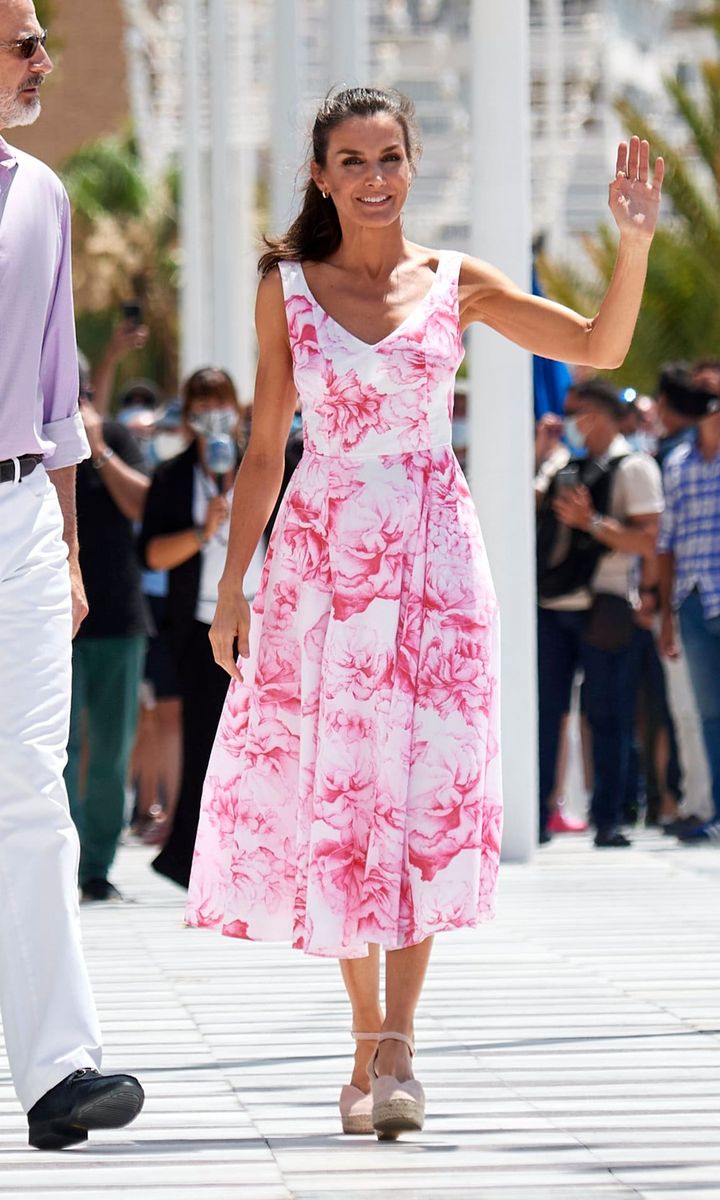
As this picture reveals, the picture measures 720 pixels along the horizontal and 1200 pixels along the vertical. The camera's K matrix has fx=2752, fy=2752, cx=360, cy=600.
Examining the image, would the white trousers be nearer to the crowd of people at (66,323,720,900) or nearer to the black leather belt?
the black leather belt

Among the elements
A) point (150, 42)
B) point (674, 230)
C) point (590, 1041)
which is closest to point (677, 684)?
point (590, 1041)

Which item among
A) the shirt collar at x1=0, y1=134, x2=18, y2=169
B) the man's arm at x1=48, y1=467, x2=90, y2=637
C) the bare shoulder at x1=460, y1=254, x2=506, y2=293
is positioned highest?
the shirt collar at x1=0, y1=134, x2=18, y2=169

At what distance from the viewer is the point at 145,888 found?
10.5m

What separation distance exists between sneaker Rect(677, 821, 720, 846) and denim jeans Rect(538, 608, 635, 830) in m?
0.31

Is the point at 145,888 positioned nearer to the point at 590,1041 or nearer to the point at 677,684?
the point at 677,684

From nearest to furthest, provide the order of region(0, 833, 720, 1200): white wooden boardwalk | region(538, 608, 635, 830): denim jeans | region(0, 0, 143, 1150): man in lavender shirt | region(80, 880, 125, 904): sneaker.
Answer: region(0, 833, 720, 1200): white wooden boardwalk, region(0, 0, 143, 1150): man in lavender shirt, region(80, 880, 125, 904): sneaker, region(538, 608, 635, 830): denim jeans

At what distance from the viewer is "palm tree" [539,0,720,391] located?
1053 inches

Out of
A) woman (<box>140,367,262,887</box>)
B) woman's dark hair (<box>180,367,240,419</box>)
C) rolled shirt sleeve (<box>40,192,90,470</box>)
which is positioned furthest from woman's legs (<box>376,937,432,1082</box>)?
woman's dark hair (<box>180,367,240,419</box>)

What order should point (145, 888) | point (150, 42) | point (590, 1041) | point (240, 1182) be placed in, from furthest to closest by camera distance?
point (150, 42) → point (145, 888) → point (590, 1041) → point (240, 1182)

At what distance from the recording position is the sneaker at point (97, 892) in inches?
390

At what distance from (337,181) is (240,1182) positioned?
76.6 inches

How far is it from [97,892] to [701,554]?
3430 millimetres

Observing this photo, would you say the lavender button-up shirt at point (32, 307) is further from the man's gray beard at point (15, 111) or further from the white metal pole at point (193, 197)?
the white metal pole at point (193, 197)

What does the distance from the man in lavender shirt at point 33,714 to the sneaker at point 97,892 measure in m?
4.98
